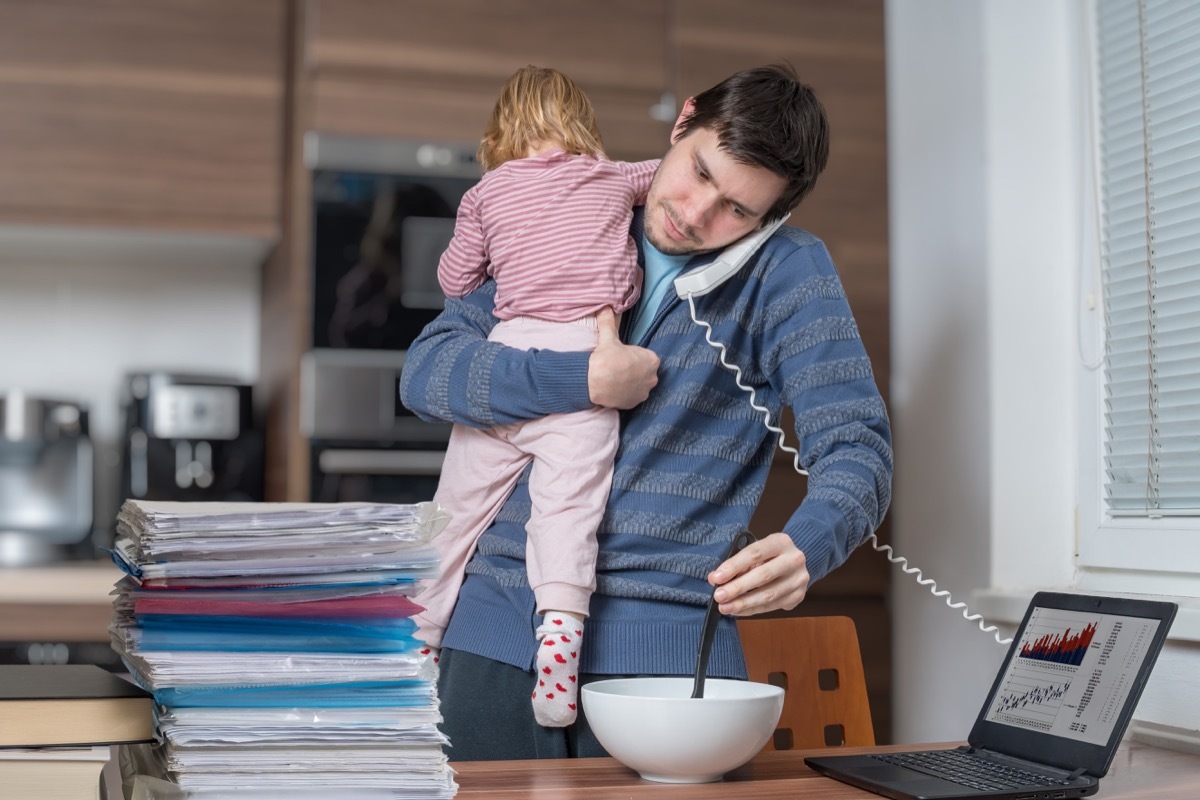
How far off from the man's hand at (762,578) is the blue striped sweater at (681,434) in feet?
0.47

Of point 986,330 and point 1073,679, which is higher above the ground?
point 986,330

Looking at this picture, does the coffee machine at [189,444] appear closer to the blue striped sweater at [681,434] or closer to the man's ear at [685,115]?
the blue striped sweater at [681,434]

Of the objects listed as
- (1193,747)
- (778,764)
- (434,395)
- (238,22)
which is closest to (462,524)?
(434,395)

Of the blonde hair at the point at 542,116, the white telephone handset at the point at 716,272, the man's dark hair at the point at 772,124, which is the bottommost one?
the white telephone handset at the point at 716,272

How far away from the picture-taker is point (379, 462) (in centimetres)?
230

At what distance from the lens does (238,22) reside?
244 cm

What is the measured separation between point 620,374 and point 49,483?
178cm

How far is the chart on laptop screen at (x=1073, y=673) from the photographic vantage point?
1024 mm

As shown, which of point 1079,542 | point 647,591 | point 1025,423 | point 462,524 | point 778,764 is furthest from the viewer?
point 1025,423

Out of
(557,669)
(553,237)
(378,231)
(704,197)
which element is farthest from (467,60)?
(557,669)

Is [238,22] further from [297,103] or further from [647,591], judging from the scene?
[647,591]

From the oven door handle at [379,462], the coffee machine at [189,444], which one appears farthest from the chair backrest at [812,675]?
the coffee machine at [189,444]

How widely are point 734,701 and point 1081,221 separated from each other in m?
1.28

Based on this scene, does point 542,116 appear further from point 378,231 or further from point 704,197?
point 378,231
